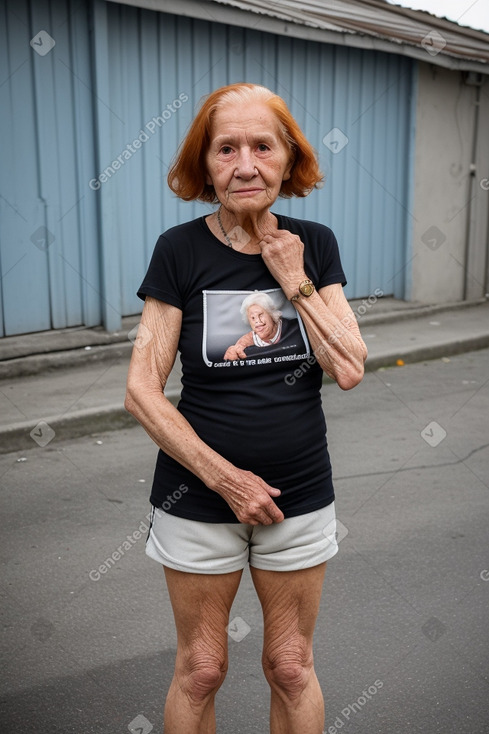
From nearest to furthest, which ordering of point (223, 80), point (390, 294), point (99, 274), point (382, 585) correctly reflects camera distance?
point (382, 585), point (99, 274), point (223, 80), point (390, 294)

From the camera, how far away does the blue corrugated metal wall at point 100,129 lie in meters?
7.72

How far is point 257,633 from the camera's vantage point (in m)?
3.94

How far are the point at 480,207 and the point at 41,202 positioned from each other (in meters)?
6.26

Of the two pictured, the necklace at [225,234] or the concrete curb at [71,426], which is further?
the concrete curb at [71,426]

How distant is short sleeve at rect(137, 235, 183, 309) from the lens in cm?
243

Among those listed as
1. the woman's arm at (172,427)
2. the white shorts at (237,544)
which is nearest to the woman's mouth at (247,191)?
the woman's arm at (172,427)

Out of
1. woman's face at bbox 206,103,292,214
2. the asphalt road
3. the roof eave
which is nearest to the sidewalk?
the asphalt road

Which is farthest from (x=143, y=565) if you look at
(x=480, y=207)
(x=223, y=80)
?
(x=480, y=207)

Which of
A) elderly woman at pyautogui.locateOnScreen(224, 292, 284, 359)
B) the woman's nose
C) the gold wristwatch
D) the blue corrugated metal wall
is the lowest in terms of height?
elderly woman at pyautogui.locateOnScreen(224, 292, 284, 359)

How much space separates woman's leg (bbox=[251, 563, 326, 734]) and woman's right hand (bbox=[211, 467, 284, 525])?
0.25 meters

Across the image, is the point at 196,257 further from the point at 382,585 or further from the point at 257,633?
the point at 382,585

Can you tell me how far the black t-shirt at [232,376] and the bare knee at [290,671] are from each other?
409mm

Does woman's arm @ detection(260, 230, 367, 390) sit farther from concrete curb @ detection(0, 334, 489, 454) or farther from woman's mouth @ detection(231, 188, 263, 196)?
concrete curb @ detection(0, 334, 489, 454)

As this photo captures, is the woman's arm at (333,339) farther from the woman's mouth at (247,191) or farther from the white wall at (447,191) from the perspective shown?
the white wall at (447,191)
